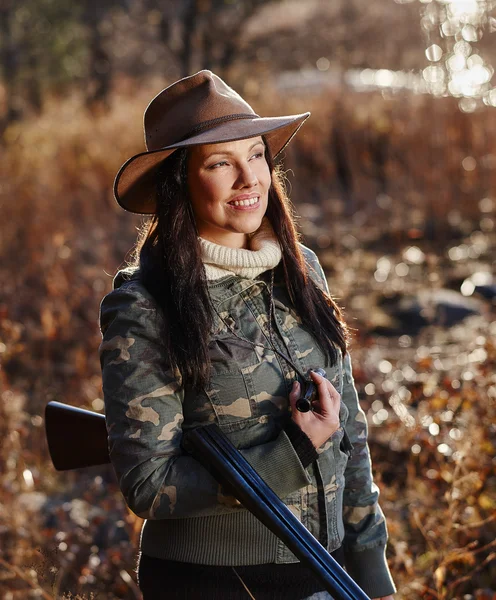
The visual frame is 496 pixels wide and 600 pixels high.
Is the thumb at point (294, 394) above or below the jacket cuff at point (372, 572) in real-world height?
above

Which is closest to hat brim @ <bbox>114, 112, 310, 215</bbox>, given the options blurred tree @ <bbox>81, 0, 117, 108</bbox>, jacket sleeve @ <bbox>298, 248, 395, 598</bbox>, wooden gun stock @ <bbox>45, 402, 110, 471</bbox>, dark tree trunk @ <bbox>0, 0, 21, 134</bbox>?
jacket sleeve @ <bbox>298, 248, 395, 598</bbox>

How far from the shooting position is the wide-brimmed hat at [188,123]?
2.01m

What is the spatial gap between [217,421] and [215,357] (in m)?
0.14

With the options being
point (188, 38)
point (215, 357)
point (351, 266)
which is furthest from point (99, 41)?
point (215, 357)

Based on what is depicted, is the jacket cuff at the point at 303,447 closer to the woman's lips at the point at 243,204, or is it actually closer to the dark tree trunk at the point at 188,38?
the woman's lips at the point at 243,204

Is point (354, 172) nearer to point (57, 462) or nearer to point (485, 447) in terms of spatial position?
point (485, 447)

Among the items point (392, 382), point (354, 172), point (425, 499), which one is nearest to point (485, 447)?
point (425, 499)

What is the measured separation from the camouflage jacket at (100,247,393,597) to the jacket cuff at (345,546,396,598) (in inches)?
5.8

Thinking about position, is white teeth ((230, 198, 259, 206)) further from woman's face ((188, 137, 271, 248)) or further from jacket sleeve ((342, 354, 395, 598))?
jacket sleeve ((342, 354, 395, 598))

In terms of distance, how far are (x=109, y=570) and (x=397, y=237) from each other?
16.8 feet

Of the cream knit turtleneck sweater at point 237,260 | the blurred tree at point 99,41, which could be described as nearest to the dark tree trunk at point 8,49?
the blurred tree at point 99,41

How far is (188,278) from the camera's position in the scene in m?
1.99

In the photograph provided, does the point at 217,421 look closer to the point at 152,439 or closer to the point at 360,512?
the point at 152,439

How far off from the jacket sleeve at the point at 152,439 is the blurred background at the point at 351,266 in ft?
2.05
